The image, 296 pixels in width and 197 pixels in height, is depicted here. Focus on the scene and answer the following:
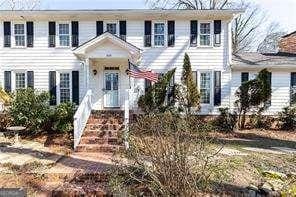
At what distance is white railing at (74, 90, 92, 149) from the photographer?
1600 centimetres

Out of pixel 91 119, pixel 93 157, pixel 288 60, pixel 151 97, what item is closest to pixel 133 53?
pixel 151 97

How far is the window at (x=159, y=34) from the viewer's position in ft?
74.4

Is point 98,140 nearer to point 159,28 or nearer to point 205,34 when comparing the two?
Result: point 159,28

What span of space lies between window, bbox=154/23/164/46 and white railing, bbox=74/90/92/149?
543cm

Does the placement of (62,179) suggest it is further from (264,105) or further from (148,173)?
(264,105)

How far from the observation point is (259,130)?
2120 centimetres

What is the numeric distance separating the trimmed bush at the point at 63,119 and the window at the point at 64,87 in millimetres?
4212

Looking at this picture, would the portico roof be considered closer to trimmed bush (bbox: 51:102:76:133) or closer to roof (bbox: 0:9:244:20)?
roof (bbox: 0:9:244:20)

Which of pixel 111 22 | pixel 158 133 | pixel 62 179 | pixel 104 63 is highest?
pixel 111 22

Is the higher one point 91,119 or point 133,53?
point 133,53

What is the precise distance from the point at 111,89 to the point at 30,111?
216 inches

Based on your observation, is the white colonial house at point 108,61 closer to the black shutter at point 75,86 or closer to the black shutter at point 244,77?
the black shutter at point 75,86

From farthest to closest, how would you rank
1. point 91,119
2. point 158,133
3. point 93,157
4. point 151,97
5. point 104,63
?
1. point 104,63
2. point 151,97
3. point 91,119
4. point 93,157
5. point 158,133

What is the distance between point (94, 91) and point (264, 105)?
8.64 m
